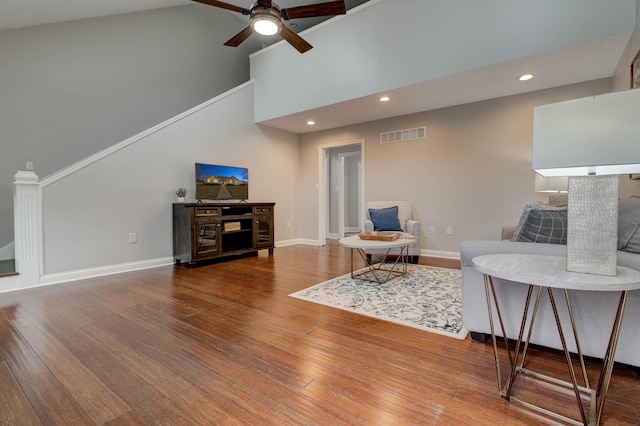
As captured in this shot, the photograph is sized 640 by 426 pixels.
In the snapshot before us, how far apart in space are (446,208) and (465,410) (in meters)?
3.74

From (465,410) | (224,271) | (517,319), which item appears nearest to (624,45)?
(517,319)

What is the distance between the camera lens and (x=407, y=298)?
8.75 ft

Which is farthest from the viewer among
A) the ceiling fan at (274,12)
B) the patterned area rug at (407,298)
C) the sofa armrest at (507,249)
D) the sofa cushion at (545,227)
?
the ceiling fan at (274,12)

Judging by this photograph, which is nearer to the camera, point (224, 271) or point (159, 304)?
point (159, 304)

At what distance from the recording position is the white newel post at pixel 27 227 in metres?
3.06

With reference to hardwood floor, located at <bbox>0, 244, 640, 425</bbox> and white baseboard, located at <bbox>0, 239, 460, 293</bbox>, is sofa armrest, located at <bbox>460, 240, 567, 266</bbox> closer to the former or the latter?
hardwood floor, located at <bbox>0, 244, 640, 425</bbox>

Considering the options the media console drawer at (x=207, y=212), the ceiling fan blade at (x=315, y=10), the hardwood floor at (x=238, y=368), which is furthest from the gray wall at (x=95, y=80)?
the ceiling fan blade at (x=315, y=10)

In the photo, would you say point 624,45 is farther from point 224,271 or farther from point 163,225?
point 163,225

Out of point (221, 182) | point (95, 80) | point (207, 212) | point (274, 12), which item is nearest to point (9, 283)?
point (207, 212)

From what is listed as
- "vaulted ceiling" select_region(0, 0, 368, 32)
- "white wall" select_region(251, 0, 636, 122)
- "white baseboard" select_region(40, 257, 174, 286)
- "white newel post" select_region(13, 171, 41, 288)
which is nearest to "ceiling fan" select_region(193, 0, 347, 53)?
"white wall" select_region(251, 0, 636, 122)

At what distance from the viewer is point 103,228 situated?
371 cm

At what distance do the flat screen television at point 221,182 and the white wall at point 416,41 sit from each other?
119 centimetres

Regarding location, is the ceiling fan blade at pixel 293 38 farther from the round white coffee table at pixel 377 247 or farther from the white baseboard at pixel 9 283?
the white baseboard at pixel 9 283

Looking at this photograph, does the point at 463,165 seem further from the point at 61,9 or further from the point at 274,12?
the point at 61,9
